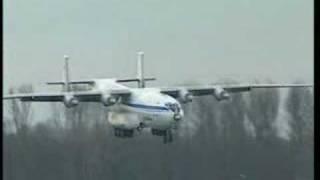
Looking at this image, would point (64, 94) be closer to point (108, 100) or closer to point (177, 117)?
point (108, 100)

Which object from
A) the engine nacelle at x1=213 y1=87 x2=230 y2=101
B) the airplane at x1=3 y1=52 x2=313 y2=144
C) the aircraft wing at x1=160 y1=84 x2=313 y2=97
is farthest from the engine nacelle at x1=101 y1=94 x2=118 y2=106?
the engine nacelle at x1=213 y1=87 x2=230 y2=101

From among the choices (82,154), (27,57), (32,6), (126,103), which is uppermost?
(32,6)

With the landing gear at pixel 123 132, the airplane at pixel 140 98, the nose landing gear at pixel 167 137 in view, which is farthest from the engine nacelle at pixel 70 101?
the nose landing gear at pixel 167 137

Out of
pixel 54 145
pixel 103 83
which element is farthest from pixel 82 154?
pixel 103 83

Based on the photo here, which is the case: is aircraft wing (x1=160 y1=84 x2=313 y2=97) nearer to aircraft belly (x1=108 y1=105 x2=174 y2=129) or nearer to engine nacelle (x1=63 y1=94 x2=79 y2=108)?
aircraft belly (x1=108 y1=105 x2=174 y2=129)

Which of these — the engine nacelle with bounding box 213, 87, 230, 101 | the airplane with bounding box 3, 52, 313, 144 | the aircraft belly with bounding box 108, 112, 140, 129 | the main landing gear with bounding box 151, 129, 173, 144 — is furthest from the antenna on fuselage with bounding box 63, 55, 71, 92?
the engine nacelle with bounding box 213, 87, 230, 101

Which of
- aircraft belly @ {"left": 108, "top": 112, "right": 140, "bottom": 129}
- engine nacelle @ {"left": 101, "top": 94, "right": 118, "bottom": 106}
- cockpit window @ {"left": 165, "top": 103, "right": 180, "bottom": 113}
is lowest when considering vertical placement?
aircraft belly @ {"left": 108, "top": 112, "right": 140, "bottom": 129}

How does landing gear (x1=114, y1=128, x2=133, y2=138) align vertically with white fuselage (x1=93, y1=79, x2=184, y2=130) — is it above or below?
below

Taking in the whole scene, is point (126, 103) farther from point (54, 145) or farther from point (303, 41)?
point (303, 41)
